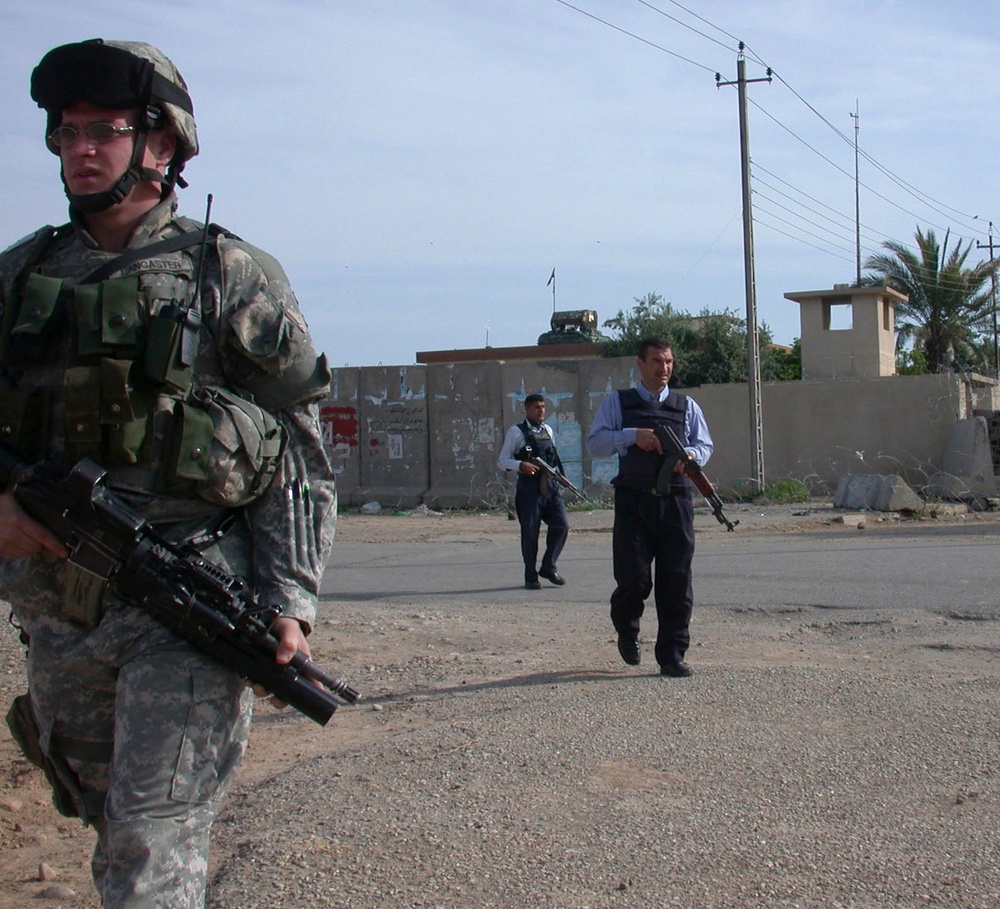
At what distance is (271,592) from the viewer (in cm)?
245

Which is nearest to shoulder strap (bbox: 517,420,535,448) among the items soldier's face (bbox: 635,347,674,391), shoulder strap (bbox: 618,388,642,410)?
shoulder strap (bbox: 618,388,642,410)

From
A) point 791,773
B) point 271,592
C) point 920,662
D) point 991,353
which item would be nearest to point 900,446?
point 920,662

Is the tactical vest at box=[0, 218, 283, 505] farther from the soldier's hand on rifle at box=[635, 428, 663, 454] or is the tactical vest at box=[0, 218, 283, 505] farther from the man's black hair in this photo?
the man's black hair

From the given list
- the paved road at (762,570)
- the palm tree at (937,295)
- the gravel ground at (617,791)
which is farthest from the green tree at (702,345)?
the gravel ground at (617,791)

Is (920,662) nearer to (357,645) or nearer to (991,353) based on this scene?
(357,645)

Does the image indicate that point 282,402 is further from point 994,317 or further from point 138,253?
point 994,317

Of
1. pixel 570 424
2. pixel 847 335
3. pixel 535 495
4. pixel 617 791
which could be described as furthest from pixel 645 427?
pixel 847 335

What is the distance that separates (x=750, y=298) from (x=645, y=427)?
15.7 m

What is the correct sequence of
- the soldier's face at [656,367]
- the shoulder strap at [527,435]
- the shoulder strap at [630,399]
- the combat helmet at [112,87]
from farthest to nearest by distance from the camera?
1. the shoulder strap at [527,435]
2. the shoulder strap at [630,399]
3. the soldier's face at [656,367]
4. the combat helmet at [112,87]

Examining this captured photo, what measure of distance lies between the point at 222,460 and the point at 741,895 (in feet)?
6.28

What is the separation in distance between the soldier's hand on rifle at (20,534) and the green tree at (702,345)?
1206 inches

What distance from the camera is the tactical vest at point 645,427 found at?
6.00m

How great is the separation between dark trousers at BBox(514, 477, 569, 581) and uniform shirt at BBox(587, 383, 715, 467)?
3.84m

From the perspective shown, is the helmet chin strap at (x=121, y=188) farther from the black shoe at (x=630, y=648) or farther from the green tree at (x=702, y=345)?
the green tree at (x=702, y=345)
